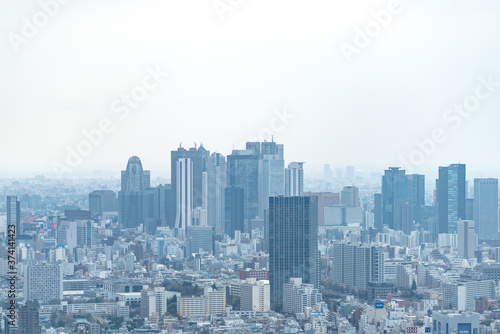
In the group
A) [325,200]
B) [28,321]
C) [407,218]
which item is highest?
[325,200]

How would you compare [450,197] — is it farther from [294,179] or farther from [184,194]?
[184,194]

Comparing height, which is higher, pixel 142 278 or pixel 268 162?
pixel 268 162

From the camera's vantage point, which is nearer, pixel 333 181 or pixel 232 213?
pixel 333 181

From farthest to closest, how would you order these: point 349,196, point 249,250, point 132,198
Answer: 1. point 132,198
2. point 349,196
3. point 249,250

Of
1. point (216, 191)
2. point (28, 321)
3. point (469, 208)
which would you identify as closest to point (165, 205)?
point (216, 191)

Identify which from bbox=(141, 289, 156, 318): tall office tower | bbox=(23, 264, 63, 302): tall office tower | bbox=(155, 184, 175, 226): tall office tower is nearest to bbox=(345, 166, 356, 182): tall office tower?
bbox=(155, 184, 175, 226): tall office tower

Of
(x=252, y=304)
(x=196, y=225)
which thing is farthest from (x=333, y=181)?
(x=252, y=304)

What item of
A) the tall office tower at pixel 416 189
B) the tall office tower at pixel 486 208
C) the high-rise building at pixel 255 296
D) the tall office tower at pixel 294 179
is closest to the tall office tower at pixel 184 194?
the tall office tower at pixel 294 179

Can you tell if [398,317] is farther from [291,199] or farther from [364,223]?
[364,223]
